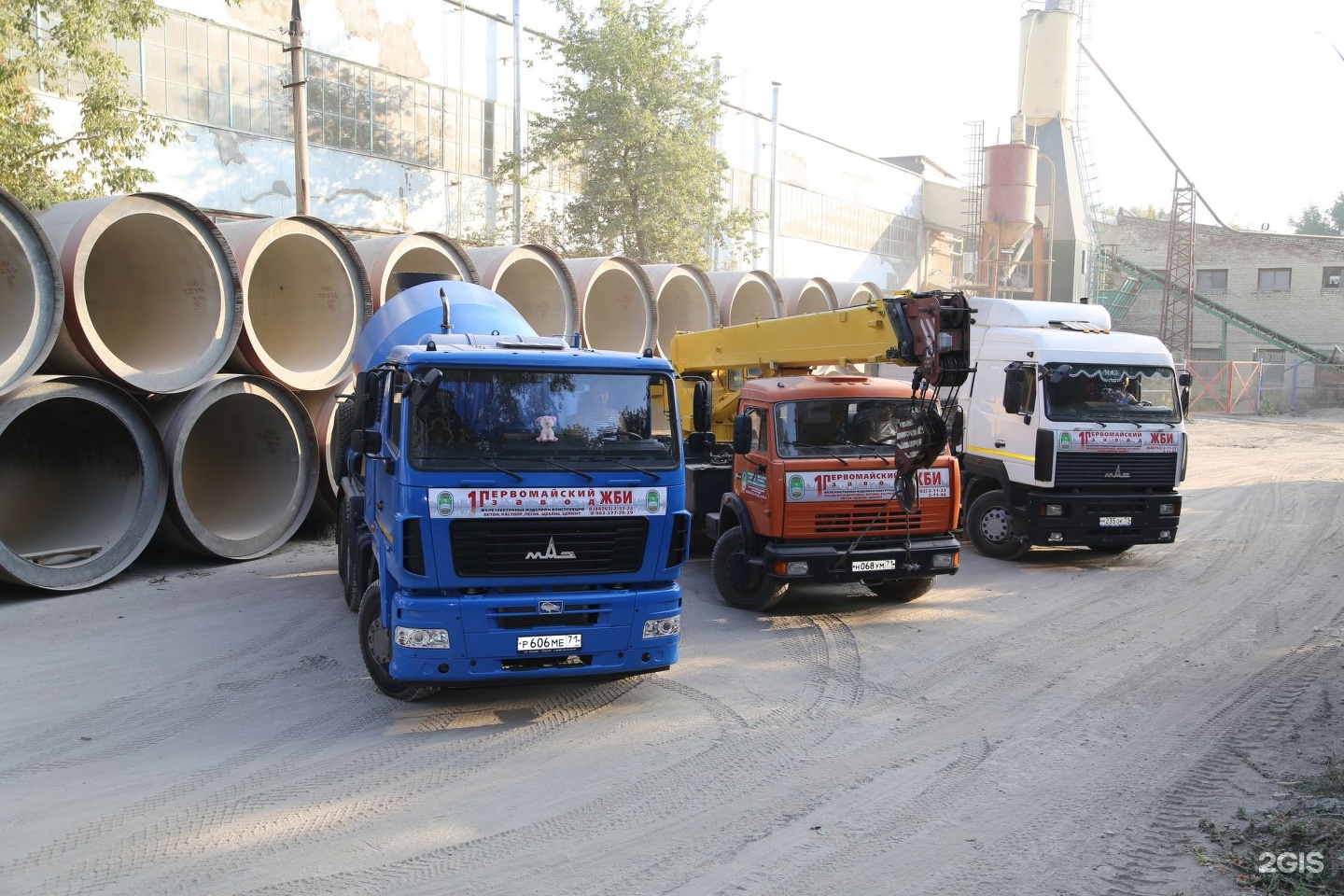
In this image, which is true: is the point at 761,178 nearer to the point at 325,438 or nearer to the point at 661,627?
the point at 325,438

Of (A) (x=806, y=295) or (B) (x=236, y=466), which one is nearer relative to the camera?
(B) (x=236, y=466)

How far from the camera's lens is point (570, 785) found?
564 centimetres

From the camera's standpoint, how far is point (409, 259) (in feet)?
47.7

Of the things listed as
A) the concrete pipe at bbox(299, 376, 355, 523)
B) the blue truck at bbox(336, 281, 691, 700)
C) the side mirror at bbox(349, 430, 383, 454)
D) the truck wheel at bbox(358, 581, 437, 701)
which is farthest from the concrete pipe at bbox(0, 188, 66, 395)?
the truck wheel at bbox(358, 581, 437, 701)

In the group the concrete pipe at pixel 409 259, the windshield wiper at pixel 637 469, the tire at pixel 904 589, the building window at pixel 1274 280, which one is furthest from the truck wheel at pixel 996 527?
the building window at pixel 1274 280

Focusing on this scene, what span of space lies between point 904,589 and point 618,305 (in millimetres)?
9844

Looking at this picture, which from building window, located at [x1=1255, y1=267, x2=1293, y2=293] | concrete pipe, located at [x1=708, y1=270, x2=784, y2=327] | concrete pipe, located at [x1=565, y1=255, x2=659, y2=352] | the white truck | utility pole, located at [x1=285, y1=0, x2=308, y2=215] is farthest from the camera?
building window, located at [x1=1255, y1=267, x2=1293, y2=293]

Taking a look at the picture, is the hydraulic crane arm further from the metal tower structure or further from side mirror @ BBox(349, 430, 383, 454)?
the metal tower structure

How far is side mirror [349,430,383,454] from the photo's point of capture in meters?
7.01

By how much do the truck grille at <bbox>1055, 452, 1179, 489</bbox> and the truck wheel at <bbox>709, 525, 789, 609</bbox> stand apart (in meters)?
3.93

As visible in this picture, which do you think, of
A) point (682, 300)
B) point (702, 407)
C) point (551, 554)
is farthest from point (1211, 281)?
point (551, 554)

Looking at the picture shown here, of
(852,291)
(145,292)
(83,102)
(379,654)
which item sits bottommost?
(379,654)

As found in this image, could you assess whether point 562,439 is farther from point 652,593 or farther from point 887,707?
point 887,707

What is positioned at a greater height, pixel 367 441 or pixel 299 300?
pixel 299 300
